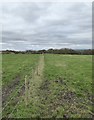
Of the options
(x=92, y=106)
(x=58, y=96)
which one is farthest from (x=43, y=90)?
(x=92, y=106)

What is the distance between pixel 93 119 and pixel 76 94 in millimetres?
4684

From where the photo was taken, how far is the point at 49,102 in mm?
12594

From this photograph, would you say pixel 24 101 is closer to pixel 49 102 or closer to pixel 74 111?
pixel 49 102

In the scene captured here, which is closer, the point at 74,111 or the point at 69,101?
the point at 74,111

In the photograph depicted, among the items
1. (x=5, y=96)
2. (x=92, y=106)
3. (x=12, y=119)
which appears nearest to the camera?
(x=12, y=119)

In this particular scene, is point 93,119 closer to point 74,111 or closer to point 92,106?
point 74,111

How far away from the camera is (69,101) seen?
12953mm

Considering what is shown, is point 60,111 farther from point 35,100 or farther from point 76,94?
point 76,94

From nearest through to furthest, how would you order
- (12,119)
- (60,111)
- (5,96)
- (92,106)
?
(12,119) → (60,111) → (92,106) → (5,96)

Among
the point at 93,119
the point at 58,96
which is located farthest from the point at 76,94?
the point at 93,119

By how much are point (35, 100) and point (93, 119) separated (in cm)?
382

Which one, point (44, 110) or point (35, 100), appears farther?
point (35, 100)

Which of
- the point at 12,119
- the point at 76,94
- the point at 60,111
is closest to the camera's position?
the point at 12,119

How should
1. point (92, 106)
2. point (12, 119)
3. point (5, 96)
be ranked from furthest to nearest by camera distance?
point (5, 96) < point (92, 106) < point (12, 119)
